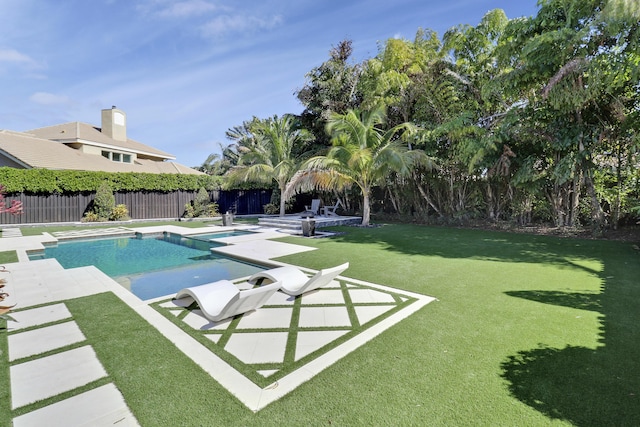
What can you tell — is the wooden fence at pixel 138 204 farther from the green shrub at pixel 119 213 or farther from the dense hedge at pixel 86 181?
the green shrub at pixel 119 213

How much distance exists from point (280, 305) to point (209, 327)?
111 cm

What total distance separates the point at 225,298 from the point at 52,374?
1.97 metres

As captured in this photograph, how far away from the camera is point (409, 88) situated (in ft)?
48.3

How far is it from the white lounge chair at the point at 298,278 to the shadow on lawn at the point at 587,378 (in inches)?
104

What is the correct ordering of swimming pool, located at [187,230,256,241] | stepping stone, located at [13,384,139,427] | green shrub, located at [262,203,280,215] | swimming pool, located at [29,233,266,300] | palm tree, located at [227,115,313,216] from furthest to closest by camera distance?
green shrub, located at [262,203,280,215], palm tree, located at [227,115,313,216], swimming pool, located at [187,230,256,241], swimming pool, located at [29,233,266,300], stepping stone, located at [13,384,139,427]

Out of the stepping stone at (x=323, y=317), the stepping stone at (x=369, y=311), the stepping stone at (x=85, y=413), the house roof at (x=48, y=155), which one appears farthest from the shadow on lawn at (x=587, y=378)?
the house roof at (x=48, y=155)

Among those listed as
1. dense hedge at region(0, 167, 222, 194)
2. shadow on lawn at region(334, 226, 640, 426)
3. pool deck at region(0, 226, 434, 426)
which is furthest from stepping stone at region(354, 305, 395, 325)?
dense hedge at region(0, 167, 222, 194)

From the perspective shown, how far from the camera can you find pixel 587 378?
2.69 metres

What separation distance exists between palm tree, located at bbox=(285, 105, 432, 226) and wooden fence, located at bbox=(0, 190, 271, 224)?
28.4ft

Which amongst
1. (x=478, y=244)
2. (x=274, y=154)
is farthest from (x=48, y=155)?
(x=478, y=244)

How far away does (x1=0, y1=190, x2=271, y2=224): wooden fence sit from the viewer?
15.2 metres

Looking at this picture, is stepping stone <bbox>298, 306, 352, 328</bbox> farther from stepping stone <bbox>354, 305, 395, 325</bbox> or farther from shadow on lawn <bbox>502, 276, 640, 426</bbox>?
shadow on lawn <bbox>502, 276, 640, 426</bbox>

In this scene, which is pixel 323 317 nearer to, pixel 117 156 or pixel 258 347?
pixel 258 347

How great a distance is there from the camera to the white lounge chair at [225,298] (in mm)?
3760
